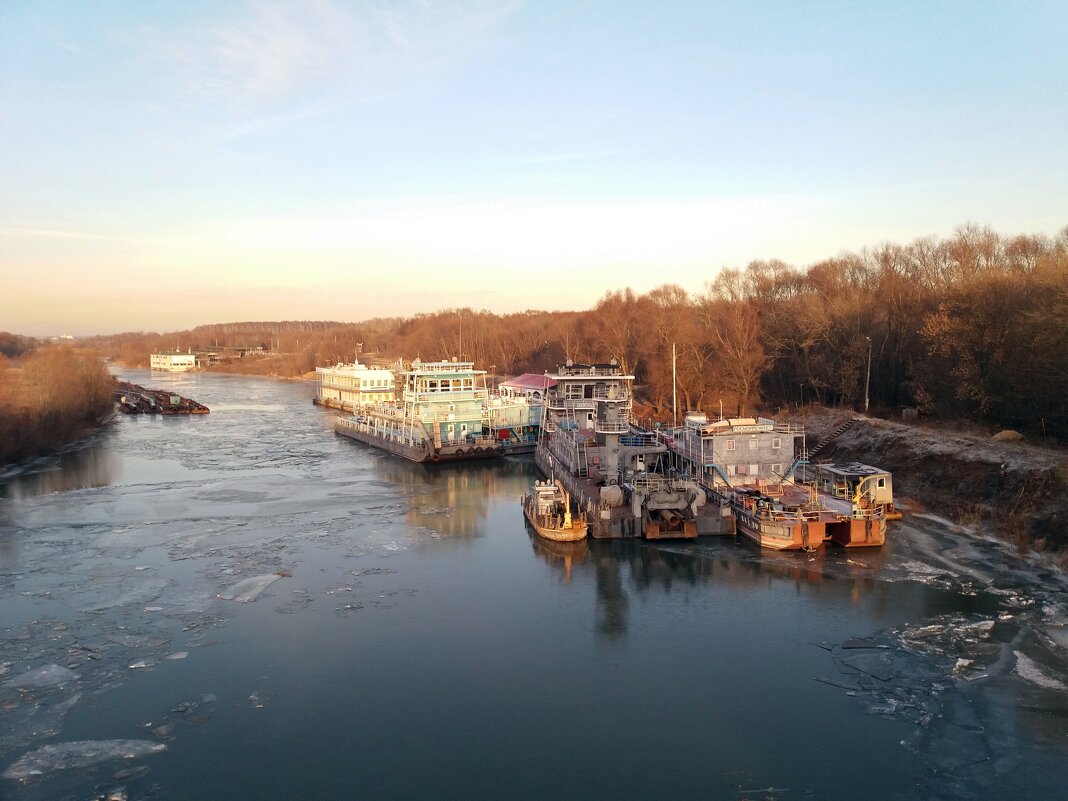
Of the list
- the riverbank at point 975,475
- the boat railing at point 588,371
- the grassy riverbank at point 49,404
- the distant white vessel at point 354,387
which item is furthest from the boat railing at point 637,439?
the distant white vessel at point 354,387

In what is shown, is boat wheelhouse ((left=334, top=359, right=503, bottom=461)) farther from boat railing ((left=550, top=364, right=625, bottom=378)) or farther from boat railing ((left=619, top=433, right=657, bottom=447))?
boat railing ((left=619, top=433, right=657, bottom=447))

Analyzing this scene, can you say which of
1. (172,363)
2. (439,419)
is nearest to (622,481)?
(439,419)

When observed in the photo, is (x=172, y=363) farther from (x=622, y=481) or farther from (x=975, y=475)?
(x=975, y=475)

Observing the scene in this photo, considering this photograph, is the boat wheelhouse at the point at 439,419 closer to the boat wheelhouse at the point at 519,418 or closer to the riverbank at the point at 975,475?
the boat wheelhouse at the point at 519,418

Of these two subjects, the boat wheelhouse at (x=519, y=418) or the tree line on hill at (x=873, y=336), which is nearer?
the tree line on hill at (x=873, y=336)

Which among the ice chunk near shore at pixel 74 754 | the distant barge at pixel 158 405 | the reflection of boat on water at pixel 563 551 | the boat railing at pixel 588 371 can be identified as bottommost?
the ice chunk near shore at pixel 74 754

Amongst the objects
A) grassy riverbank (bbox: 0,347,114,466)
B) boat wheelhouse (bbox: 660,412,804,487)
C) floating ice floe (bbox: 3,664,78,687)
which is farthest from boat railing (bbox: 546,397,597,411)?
grassy riverbank (bbox: 0,347,114,466)

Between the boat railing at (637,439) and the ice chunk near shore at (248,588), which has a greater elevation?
the boat railing at (637,439)
